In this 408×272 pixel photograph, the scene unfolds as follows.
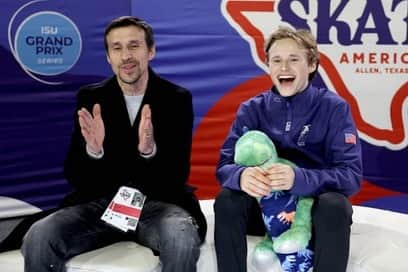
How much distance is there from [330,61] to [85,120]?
1.30m

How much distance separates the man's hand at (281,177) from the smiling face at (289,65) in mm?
276

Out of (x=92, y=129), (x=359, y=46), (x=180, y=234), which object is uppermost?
(x=359, y=46)

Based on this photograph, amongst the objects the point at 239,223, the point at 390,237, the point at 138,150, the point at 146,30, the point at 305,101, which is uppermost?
the point at 146,30

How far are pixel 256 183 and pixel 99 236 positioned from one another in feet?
1.70

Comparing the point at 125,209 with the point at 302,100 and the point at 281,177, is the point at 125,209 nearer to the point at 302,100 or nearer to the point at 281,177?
the point at 281,177

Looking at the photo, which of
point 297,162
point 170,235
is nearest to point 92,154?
point 170,235

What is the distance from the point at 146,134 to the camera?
1.85m

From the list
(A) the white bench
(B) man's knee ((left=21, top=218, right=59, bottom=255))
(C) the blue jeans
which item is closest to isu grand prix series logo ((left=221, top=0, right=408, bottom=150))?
(A) the white bench

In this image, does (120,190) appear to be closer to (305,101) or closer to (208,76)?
(305,101)

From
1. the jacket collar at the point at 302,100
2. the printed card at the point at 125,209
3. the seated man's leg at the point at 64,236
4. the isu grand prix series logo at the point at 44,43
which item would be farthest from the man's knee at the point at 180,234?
the isu grand prix series logo at the point at 44,43

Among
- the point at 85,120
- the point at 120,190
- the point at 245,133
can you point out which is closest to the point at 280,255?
the point at 245,133

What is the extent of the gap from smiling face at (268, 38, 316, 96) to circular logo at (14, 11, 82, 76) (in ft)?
4.32

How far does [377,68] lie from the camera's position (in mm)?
2721

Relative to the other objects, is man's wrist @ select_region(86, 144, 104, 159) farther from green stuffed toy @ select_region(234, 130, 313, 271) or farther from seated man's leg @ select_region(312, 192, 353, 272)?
seated man's leg @ select_region(312, 192, 353, 272)
